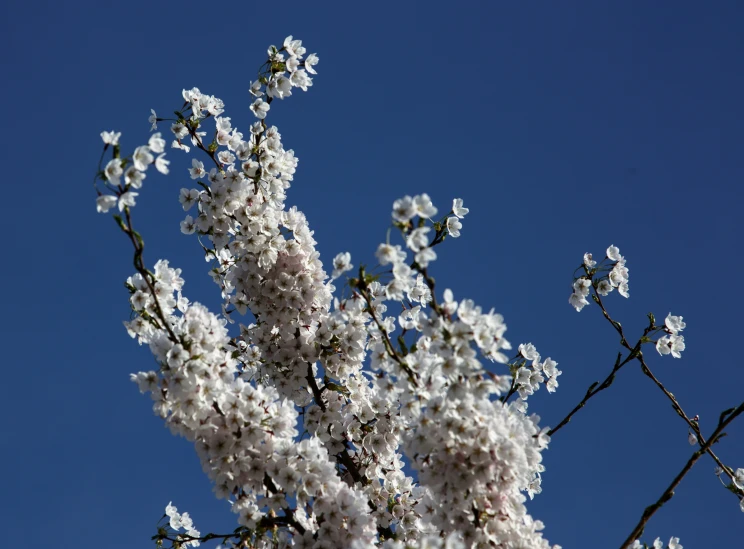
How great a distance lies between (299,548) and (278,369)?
2081 mm

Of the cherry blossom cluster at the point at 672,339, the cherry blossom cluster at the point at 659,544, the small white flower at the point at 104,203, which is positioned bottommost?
the cherry blossom cluster at the point at 659,544

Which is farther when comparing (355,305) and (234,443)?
(355,305)

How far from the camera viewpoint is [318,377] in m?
7.27

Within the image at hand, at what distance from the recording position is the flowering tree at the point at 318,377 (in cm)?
477

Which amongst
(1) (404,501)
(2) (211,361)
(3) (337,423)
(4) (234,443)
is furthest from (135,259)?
(1) (404,501)

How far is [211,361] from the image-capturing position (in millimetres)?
5141

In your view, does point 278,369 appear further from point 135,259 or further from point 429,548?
point 429,548

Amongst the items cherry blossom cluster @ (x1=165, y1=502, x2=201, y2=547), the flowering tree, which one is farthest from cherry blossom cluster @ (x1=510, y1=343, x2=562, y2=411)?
cherry blossom cluster @ (x1=165, y1=502, x2=201, y2=547)

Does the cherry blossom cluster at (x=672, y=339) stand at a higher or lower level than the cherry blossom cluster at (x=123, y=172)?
lower

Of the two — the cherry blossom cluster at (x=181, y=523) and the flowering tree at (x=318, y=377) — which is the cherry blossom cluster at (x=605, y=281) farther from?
the cherry blossom cluster at (x=181, y=523)

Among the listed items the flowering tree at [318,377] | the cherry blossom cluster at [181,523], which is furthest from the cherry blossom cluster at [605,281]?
the cherry blossom cluster at [181,523]

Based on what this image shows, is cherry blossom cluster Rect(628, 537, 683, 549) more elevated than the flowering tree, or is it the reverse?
the flowering tree

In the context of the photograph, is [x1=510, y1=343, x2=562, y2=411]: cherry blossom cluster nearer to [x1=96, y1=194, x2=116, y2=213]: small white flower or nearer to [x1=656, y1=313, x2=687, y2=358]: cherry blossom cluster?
[x1=656, y1=313, x2=687, y2=358]: cherry blossom cluster

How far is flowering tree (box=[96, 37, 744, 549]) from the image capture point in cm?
477
